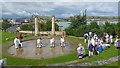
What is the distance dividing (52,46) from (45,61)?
623 cm

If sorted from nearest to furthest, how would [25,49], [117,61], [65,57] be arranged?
[117,61]
[65,57]
[25,49]

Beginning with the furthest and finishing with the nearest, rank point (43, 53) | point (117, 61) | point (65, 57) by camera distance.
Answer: point (43, 53)
point (65, 57)
point (117, 61)

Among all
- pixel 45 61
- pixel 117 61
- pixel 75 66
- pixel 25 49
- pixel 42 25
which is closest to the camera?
pixel 75 66

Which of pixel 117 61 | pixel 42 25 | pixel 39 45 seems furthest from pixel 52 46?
pixel 42 25

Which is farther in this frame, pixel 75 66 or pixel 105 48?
pixel 105 48

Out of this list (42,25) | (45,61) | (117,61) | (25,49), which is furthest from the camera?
(42,25)

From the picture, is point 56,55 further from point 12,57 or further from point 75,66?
point 75,66

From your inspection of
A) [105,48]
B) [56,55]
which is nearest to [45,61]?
[56,55]

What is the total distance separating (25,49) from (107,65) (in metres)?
10.3

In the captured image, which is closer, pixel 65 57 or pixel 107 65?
pixel 107 65

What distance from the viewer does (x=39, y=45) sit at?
2348 centimetres

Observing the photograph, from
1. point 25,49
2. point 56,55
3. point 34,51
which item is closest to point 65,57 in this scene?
point 56,55

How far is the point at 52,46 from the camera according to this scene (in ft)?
77.6

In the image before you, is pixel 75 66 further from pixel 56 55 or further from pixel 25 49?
pixel 25 49
